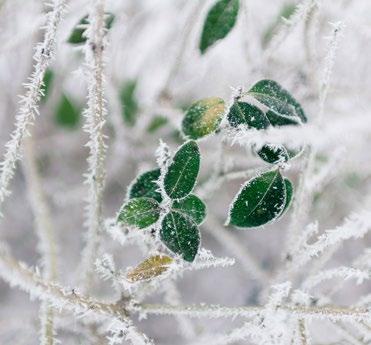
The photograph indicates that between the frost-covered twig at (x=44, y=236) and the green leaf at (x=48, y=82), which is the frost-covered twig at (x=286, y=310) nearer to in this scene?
the frost-covered twig at (x=44, y=236)

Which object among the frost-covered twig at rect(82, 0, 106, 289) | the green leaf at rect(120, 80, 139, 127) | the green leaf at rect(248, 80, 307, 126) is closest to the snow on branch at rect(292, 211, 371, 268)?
the green leaf at rect(248, 80, 307, 126)

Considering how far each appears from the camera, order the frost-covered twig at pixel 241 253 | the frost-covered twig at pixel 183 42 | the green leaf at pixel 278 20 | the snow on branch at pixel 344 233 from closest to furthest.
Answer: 1. the snow on branch at pixel 344 233
2. the frost-covered twig at pixel 183 42
3. the frost-covered twig at pixel 241 253
4. the green leaf at pixel 278 20

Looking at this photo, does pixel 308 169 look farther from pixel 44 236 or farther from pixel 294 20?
pixel 44 236

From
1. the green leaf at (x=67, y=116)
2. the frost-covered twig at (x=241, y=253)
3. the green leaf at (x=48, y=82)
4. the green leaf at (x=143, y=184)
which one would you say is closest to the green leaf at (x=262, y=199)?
the green leaf at (x=143, y=184)

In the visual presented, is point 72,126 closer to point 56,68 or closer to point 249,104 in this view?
point 56,68

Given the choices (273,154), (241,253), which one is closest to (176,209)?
(273,154)
